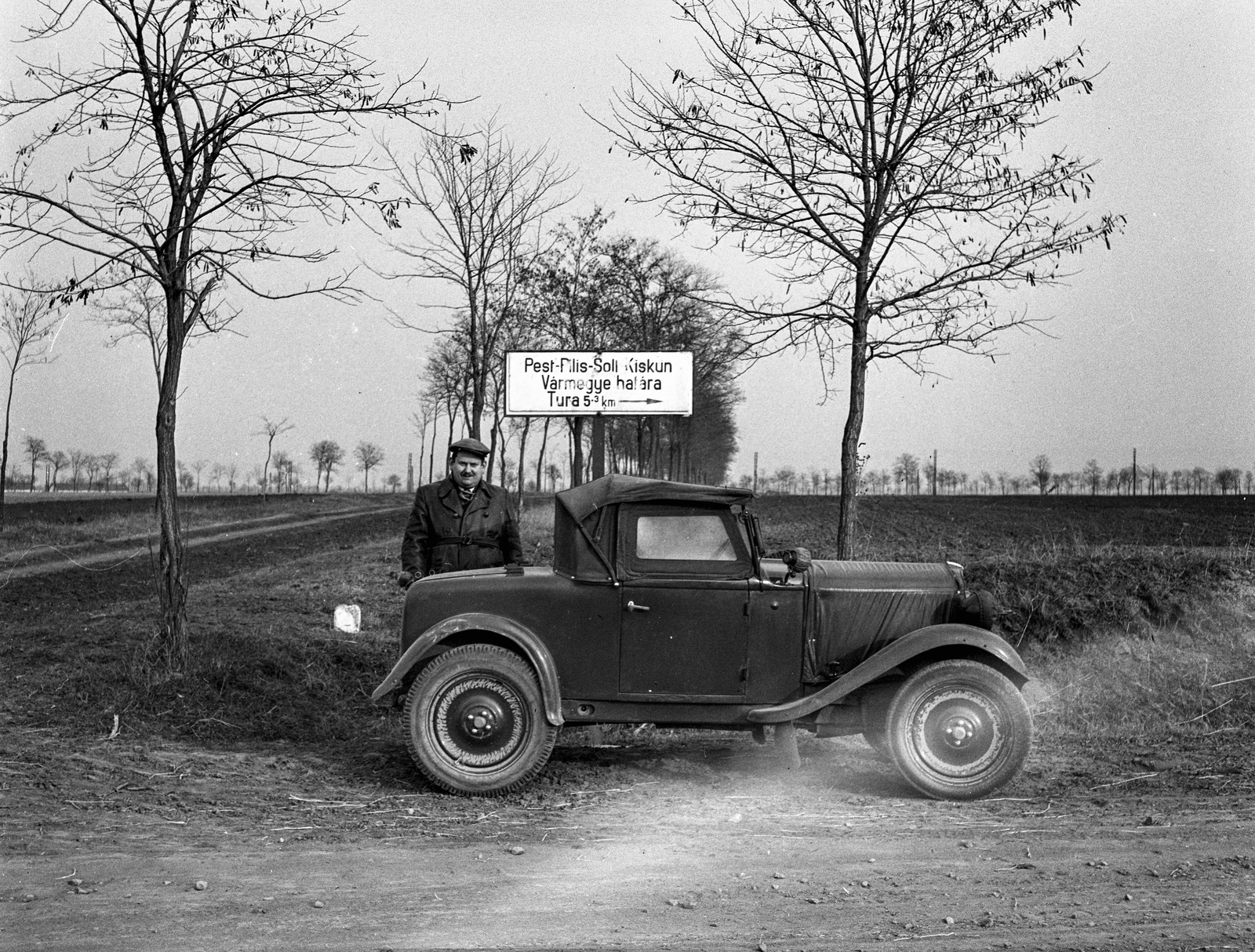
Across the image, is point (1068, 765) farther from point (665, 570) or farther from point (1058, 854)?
point (665, 570)

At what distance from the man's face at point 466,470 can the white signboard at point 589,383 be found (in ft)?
15.6

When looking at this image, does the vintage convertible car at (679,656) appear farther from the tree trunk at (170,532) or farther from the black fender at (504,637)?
the tree trunk at (170,532)

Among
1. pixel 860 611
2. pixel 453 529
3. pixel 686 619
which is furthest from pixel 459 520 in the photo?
pixel 860 611

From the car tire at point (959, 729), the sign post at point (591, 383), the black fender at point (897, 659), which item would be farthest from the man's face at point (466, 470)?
the sign post at point (591, 383)

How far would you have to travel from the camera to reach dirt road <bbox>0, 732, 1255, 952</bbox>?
4.01 m

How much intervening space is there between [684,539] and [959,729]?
6.53 feet

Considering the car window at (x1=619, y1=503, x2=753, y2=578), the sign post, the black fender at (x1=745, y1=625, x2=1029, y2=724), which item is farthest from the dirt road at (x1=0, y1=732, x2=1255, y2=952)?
the sign post

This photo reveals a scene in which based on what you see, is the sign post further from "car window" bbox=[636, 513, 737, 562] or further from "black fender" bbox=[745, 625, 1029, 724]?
"black fender" bbox=[745, 625, 1029, 724]

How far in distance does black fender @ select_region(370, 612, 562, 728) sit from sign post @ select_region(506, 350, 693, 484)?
20.4 ft

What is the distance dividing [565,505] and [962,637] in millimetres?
2525

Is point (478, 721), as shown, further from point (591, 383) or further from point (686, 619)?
point (591, 383)

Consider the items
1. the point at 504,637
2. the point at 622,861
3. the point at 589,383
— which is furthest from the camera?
the point at 589,383

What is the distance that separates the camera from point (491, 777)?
635 centimetres

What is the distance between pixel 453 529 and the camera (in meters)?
7.86
